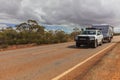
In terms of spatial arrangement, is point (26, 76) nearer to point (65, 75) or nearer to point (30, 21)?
point (65, 75)

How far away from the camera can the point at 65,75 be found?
31.3 feet

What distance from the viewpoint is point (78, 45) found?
27375 mm

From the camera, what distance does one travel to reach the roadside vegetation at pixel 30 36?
118 ft

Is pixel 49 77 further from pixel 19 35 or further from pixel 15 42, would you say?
pixel 19 35

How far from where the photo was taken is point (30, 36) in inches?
1745

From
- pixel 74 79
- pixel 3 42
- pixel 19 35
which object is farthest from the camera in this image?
pixel 19 35

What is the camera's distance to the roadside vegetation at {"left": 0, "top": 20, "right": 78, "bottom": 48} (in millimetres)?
35869

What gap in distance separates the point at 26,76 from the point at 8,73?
1027mm

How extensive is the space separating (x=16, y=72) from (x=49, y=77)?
1.71m

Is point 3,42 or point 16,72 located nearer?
point 16,72

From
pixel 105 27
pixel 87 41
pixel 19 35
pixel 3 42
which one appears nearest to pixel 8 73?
pixel 87 41

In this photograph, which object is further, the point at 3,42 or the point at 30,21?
the point at 30,21

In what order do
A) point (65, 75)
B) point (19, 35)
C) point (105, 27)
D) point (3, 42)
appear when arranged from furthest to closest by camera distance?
point (19, 35) → point (105, 27) → point (3, 42) → point (65, 75)

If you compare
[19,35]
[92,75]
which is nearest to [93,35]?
[92,75]
